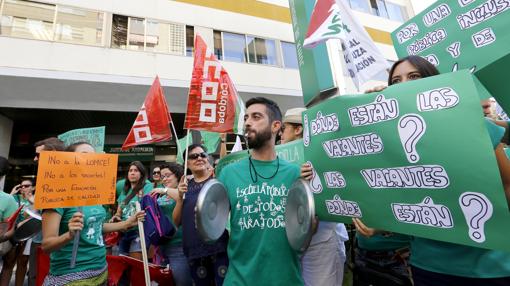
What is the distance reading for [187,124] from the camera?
336 centimetres

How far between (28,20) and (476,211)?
11.8 metres

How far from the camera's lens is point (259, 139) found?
2.15 metres

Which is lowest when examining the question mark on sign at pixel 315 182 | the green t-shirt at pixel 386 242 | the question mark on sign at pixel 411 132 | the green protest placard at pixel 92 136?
the green t-shirt at pixel 386 242

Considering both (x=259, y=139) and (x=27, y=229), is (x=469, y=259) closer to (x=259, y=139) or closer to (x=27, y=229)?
(x=259, y=139)

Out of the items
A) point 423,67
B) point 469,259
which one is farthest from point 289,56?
point 469,259

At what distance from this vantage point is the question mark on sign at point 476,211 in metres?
1.08

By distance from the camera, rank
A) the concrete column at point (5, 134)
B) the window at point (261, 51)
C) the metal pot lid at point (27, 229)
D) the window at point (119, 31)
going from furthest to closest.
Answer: the window at point (261, 51)
the window at point (119, 31)
the concrete column at point (5, 134)
the metal pot lid at point (27, 229)

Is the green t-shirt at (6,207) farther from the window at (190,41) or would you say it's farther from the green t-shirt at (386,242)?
the window at (190,41)

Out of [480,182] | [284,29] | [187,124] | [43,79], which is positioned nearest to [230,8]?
[284,29]

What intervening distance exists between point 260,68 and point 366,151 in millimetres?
10435

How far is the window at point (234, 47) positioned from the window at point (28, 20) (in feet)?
19.0

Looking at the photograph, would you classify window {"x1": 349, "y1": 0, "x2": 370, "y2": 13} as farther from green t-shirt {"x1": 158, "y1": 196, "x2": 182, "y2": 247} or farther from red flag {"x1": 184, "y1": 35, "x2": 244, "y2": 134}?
green t-shirt {"x1": 158, "y1": 196, "x2": 182, "y2": 247}

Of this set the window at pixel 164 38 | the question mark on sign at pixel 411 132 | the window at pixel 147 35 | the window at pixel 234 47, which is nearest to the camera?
→ the question mark on sign at pixel 411 132

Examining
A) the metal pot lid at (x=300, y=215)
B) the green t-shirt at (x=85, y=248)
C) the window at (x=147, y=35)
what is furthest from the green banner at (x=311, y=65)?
the window at (x=147, y=35)
